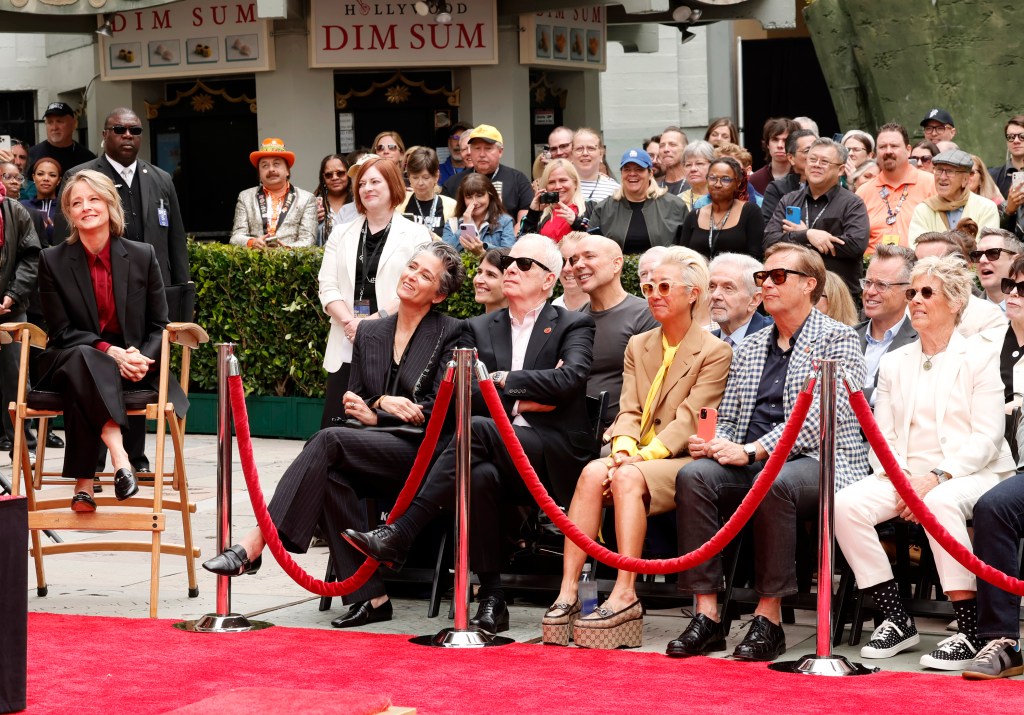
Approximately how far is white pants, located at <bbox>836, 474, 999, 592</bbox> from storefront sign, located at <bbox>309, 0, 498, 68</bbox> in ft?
39.1

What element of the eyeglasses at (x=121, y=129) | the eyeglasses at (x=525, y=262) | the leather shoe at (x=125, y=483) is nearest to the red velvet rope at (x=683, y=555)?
the eyeglasses at (x=525, y=262)

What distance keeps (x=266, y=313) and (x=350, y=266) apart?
12.4ft

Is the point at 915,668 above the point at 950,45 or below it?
below

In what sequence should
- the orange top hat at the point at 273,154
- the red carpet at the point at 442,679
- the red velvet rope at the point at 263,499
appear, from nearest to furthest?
1. the red carpet at the point at 442,679
2. the red velvet rope at the point at 263,499
3. the orange top hat at the point at 273,154

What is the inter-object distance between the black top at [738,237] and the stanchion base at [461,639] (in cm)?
430

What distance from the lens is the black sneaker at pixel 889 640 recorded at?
6.39 meters

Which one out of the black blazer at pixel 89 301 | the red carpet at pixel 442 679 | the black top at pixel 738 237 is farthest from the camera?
the black top at pixel 738 237

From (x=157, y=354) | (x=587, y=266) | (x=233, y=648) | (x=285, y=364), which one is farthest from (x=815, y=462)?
(x=285, y=364)

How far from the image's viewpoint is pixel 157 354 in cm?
805

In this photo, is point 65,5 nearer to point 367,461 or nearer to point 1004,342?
point 367,461

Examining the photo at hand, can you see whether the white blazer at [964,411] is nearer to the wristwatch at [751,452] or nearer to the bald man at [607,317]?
the wristwatch at [751,452]

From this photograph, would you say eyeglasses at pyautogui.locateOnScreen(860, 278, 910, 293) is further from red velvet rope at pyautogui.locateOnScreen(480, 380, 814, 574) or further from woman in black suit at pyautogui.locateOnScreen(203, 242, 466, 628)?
woman in black suit at pyautogui.locateOnScreen(203, 242, 466, 628)

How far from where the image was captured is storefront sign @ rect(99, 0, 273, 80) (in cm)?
1778

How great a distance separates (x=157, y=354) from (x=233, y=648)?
6.53 feet
